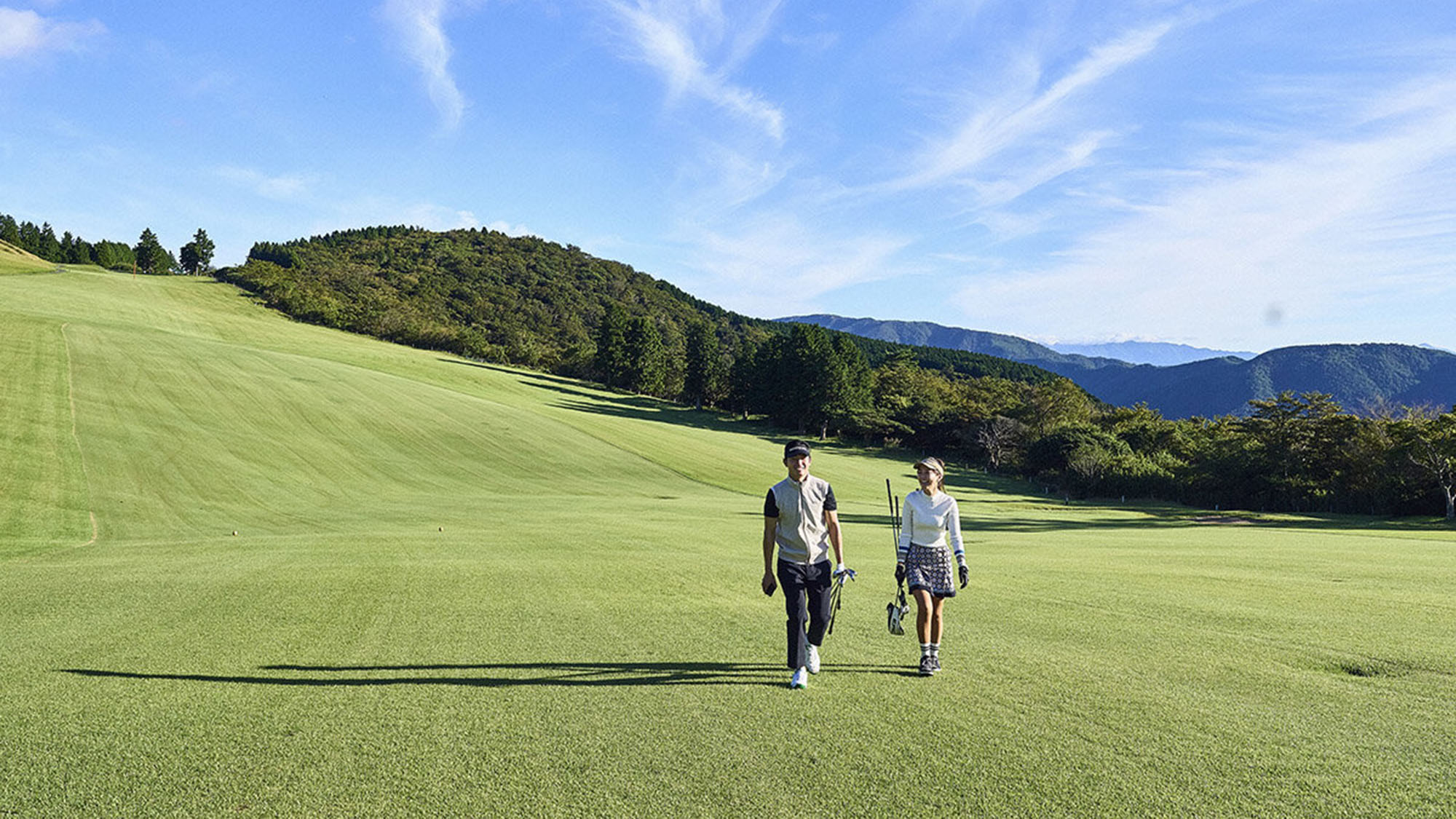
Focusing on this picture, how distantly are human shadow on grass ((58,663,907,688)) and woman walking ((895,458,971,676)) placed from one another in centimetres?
57

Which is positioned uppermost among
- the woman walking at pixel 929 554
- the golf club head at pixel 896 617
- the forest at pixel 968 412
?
the forest at pixel 968 412

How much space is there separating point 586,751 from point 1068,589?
32.9 ft

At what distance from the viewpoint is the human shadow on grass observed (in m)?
7.15

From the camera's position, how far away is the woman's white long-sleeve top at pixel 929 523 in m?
7.60

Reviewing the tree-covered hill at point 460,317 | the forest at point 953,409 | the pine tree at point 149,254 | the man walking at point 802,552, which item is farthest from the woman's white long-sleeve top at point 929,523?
the pine tree at point 149,254

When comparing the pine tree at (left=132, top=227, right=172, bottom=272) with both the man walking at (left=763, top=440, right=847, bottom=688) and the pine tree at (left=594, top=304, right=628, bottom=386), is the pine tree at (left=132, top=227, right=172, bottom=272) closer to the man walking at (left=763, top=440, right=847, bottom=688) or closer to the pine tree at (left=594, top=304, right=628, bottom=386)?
the pine tree at (left=594, top=304, right=628, bottom=386)

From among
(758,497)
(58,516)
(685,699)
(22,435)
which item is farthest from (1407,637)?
(22,435)

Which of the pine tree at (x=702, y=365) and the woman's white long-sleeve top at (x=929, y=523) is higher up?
the pine tree at (x=702, y=365)

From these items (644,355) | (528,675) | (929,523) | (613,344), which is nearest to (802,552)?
(929,523)

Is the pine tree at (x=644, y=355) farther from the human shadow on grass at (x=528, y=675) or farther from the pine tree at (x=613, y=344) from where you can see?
the human shadow on grass at (x=528, y=675)

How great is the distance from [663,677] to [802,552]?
6.61 feet

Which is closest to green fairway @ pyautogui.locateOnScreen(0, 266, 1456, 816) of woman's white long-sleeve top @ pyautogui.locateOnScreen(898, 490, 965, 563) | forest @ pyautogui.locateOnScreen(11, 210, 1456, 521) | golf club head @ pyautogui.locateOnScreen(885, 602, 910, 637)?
golf club head @ pyautogui.locateOnScreen(885, 602, 910, 637)

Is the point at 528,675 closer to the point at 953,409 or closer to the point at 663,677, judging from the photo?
the point at 663,677

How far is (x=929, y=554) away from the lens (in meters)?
7.64
